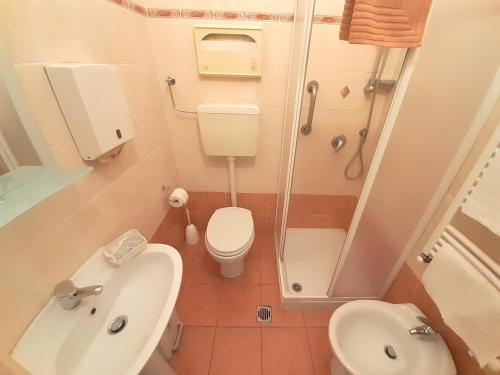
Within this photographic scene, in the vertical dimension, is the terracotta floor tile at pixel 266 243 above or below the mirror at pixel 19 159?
below

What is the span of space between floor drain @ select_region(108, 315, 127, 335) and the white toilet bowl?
599 mm

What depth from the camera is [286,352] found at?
1237mm

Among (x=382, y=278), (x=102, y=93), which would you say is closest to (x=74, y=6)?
(x=102, y=93)

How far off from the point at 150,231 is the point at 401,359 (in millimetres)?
1451

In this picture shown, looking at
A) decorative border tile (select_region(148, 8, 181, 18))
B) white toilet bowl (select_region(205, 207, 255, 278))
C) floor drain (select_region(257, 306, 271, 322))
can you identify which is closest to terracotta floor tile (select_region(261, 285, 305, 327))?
floor drain (select_region(257, 306, 271, 322))

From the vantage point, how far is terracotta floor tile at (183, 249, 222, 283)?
1.63 metres

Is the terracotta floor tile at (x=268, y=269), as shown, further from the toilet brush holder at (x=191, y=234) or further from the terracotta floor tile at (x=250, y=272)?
the toilet brush holder at (x=191, y=234)

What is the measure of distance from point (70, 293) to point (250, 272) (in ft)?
4.01

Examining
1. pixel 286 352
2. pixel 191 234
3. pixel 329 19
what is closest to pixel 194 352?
pixel 286 352

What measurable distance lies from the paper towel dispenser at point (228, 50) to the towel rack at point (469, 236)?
44.0 inches

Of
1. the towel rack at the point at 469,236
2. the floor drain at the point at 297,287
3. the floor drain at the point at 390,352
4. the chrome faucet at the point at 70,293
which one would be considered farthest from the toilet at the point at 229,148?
the towel rack at the point at 469,236

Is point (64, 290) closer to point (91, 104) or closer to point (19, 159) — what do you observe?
point (19, 159)

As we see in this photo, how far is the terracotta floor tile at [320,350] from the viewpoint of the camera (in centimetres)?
118

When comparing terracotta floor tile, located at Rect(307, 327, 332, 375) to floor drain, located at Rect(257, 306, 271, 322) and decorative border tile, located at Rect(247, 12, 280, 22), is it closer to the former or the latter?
floor drain, located at Rect(257, 306, 271, 322)
